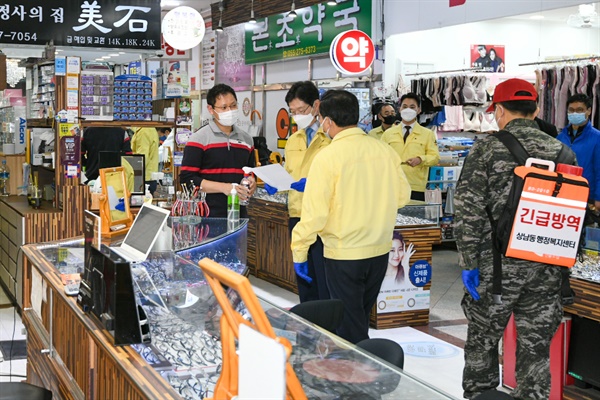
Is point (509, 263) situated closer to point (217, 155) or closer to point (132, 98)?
point (217, 155)

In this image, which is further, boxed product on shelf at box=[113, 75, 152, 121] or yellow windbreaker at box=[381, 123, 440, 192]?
yellow windbreaker at box=[381, 123, 440, 192]

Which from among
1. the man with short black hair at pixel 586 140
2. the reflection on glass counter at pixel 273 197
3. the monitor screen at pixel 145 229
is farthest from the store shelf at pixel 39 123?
the man with short black hair at pixel 586 140

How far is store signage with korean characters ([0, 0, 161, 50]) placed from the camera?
7.55m

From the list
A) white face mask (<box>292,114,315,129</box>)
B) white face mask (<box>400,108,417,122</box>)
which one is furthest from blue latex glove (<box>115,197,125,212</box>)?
white face mask (<box>400,108,417,122</box>)

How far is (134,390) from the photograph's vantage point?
2.41 m

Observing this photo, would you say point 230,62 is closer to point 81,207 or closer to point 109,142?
point 109,142

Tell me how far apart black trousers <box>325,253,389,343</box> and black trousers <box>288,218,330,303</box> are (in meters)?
0.47

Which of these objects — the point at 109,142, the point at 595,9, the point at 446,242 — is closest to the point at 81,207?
the point at 109,142

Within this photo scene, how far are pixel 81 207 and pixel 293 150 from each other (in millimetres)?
2383

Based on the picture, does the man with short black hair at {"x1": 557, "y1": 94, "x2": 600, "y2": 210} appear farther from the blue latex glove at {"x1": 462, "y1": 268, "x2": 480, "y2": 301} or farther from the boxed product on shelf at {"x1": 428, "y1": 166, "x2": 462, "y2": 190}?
the blue latex glove at {"x1": 462, "y1": 268, "x2": 480, "y2": 301}

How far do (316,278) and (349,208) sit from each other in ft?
2.87

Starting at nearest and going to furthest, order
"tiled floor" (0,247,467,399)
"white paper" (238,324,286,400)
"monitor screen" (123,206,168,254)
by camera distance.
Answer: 1. "white paper" (238,324,286,400)
2. "monitor screen" (123,206,168,254)
3. "tiled floor" (0,247,467,399)

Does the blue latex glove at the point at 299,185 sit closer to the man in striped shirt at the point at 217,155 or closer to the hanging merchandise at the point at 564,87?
the man in striped shirt at the point at 217,155

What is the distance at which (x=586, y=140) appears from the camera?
707 cm
